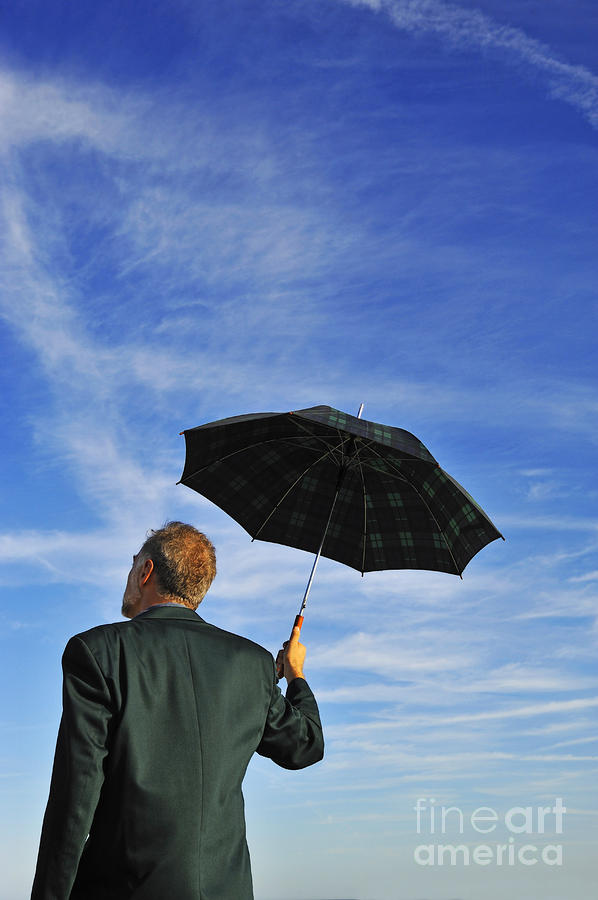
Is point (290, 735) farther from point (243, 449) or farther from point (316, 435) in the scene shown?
point (243, 449)

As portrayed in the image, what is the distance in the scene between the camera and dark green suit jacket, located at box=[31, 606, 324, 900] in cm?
344

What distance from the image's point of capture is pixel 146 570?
4.17 m

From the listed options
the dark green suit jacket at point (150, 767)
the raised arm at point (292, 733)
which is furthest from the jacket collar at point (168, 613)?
the raised arm at point (292, 733)

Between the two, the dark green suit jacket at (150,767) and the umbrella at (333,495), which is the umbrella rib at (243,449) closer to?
the umbrella at (333,495)

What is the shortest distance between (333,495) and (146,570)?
2950 millimetres

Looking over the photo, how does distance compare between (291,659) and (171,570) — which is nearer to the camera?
(171,570)

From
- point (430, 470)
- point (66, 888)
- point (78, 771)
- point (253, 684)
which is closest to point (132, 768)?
point (78, 771)

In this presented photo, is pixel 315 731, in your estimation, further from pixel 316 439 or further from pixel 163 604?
pixel 316 439

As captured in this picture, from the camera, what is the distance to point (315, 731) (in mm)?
4434

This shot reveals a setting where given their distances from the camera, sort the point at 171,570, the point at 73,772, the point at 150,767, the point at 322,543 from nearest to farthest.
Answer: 1. the point at 73,772
2. the point at 150,767
3. the point at 171,570
4. the point at 322,543

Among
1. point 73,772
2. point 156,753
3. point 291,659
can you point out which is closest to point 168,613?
point 156,753

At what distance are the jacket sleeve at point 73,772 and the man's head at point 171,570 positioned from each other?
58 centimetres

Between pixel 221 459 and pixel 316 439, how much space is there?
78 centimetres

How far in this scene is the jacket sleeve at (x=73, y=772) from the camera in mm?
3377
